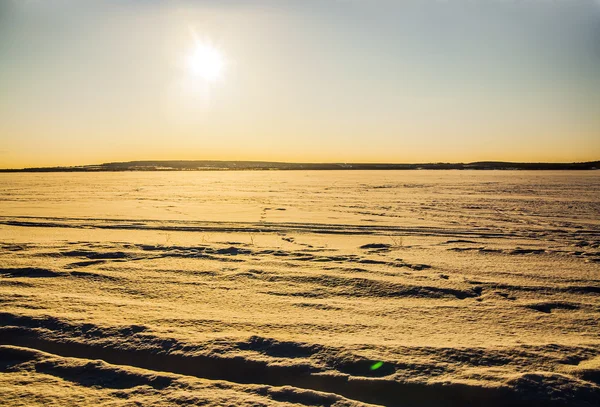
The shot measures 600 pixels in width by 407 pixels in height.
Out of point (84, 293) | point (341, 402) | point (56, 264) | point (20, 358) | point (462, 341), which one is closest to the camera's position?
point (341, 402)

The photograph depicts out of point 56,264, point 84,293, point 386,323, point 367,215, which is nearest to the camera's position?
point 386,323

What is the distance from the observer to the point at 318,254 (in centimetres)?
436

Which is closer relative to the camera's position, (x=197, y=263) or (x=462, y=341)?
(x=462, y=341)

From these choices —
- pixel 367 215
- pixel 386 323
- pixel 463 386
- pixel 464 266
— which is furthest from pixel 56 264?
pixel 367 215

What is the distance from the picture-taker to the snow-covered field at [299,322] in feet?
5.83

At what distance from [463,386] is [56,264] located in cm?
381

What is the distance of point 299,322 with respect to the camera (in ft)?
8.04

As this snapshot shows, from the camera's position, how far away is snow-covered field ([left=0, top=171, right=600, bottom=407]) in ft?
5.83

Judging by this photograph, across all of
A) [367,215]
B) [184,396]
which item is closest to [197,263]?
[184,396]

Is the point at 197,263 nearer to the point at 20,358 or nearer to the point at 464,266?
the point at 20,358

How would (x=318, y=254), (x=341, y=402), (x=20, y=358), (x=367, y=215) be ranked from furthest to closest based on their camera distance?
(x=367, y=215)
(x=318, y=254)
(x=20, y=358)
(x=341, y=402)

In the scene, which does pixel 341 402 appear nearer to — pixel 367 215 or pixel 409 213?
pixel 367 215

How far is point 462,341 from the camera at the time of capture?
2.18m

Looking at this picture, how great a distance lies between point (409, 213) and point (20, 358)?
735 cm
